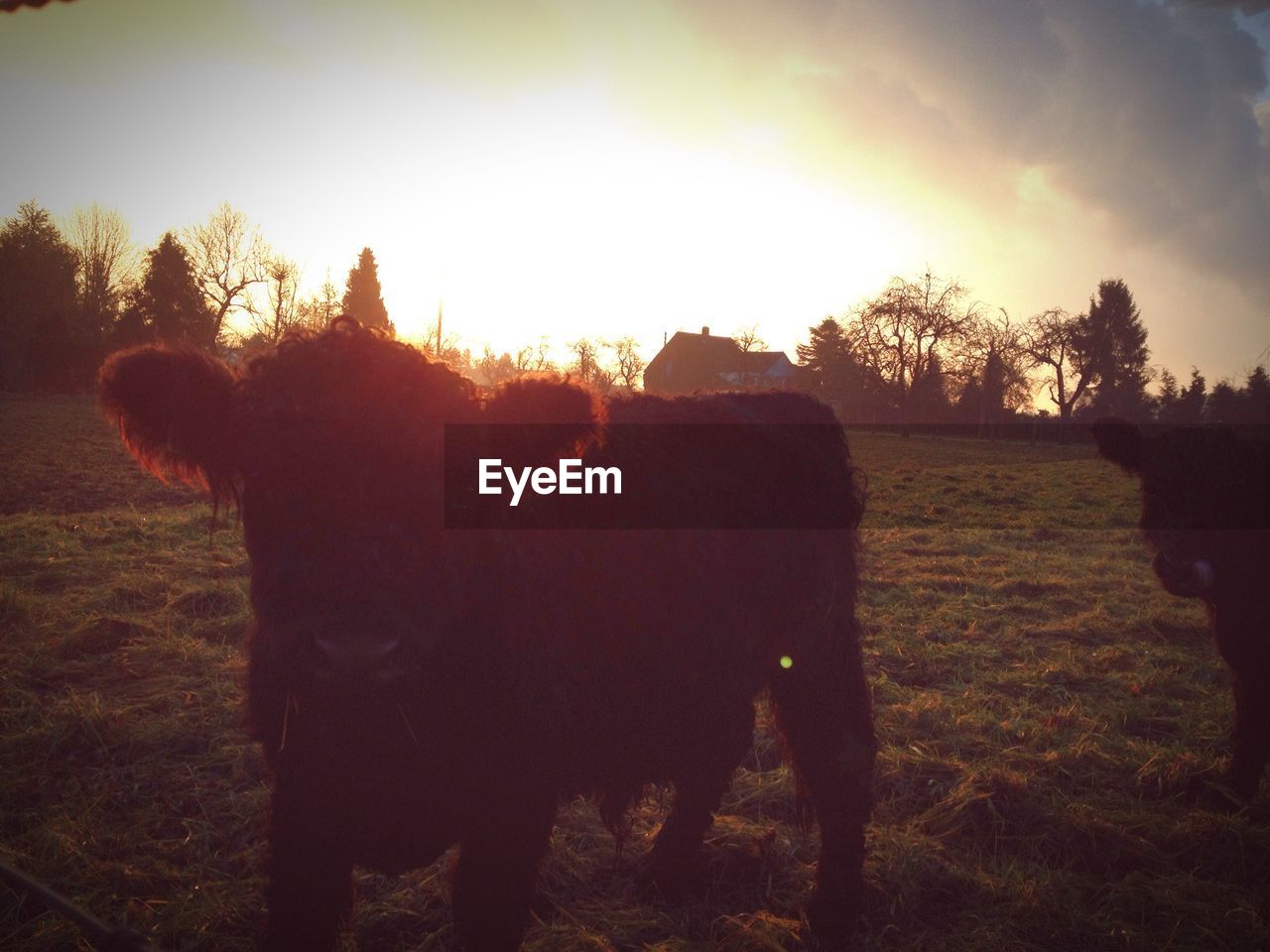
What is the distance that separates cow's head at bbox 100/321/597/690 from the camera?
1553 mm

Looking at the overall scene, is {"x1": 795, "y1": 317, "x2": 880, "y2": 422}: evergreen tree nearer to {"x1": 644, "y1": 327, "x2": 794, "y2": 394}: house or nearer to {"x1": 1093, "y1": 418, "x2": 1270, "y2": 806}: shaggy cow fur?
{"x1": 644, "y1": 327, "x2": 794, "y2": 394}: house

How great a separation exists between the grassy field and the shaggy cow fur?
1.06 ft

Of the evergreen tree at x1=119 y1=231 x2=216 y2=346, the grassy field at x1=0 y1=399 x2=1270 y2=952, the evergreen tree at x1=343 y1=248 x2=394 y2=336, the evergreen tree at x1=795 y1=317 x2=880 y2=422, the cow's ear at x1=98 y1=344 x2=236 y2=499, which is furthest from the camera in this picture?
the evergreen tree at x1=343 y1=248 x2=394 y2=336

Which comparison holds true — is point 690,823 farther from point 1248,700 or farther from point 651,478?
point 1248,700

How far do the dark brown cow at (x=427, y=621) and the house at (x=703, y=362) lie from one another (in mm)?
54459

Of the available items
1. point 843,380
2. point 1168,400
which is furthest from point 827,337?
point 1168,400

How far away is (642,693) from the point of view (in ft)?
7.24

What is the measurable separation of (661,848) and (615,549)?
1695 mm

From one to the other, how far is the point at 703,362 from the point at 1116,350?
37.3m

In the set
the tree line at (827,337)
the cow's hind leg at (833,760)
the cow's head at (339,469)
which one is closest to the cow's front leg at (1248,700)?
the cow's hind leg at (833,760)

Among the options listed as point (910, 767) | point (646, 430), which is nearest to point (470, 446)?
point (646, 430)

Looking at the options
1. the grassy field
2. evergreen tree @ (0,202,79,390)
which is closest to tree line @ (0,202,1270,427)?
evergreen tree @ (0,202,79,390)

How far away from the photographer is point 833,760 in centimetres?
283

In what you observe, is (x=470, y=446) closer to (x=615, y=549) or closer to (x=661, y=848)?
(x=615, y=549)
